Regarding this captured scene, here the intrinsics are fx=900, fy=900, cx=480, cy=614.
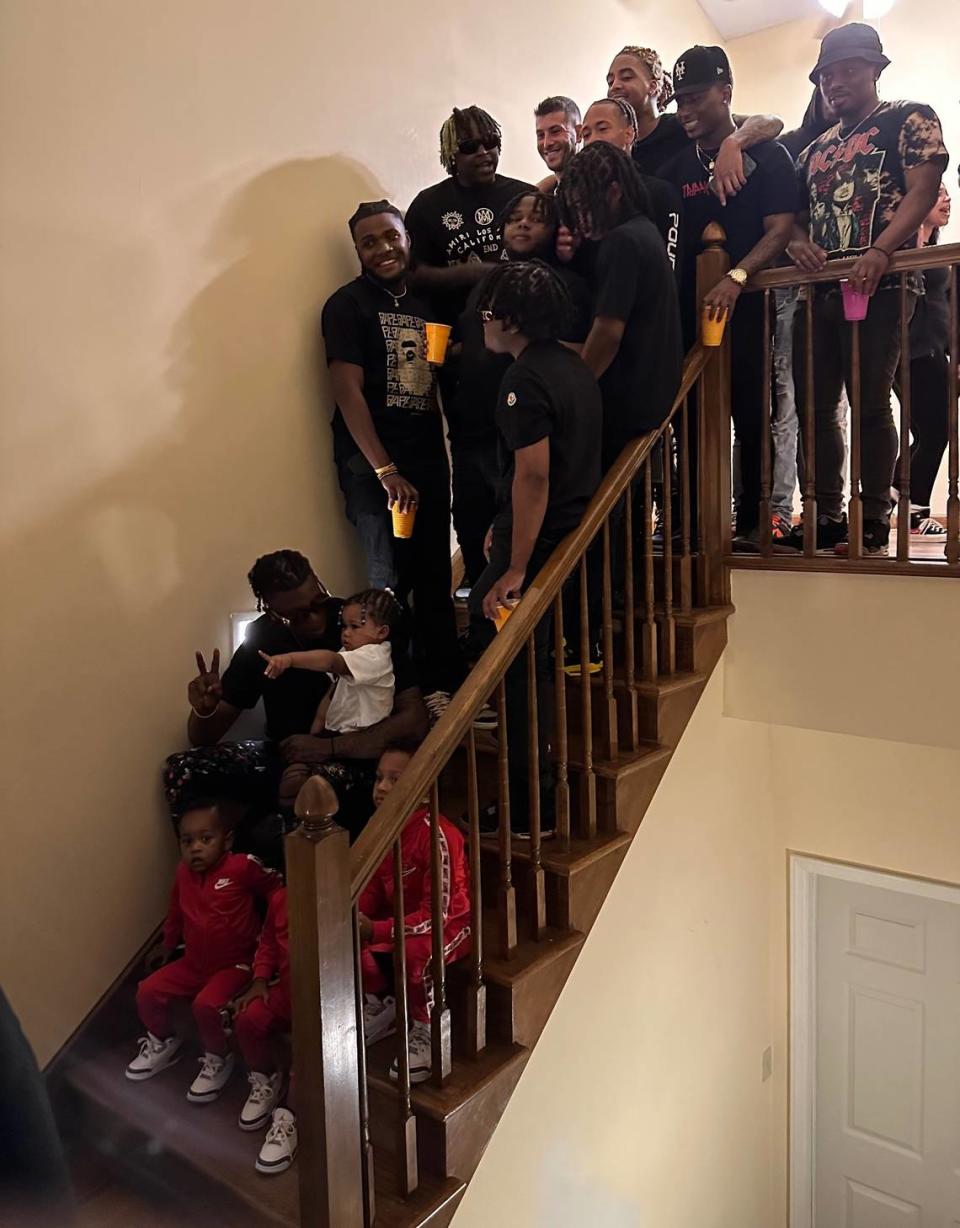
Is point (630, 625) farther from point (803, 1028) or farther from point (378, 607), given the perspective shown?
point (803, 1028)

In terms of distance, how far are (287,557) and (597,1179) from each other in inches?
74.5

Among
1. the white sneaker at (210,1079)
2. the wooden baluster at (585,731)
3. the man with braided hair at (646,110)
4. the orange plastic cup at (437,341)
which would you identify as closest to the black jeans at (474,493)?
the orange plastic cup at (437,341)

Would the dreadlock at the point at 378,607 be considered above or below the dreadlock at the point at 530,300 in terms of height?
below

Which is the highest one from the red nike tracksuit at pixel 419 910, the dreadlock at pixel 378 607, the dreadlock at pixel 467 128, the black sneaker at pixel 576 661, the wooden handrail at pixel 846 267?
the dreadlock at pixel 467 128

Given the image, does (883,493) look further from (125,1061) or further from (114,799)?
(125,1061)

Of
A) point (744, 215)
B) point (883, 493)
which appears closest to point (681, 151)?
point (744, 215)

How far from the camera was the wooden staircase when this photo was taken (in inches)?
68.4

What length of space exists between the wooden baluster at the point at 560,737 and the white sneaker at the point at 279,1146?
82 cm

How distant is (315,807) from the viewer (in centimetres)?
141

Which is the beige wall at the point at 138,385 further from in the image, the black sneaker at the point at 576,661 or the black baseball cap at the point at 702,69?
the black baseball cap at the point at 702,69

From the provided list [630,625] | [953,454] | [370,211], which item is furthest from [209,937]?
[953,454]

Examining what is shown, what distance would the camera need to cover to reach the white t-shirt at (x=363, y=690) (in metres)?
2.28

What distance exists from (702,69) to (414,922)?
231 centimetres

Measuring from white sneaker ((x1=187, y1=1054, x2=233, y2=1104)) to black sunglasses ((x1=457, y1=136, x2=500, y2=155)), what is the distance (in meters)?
2.48
